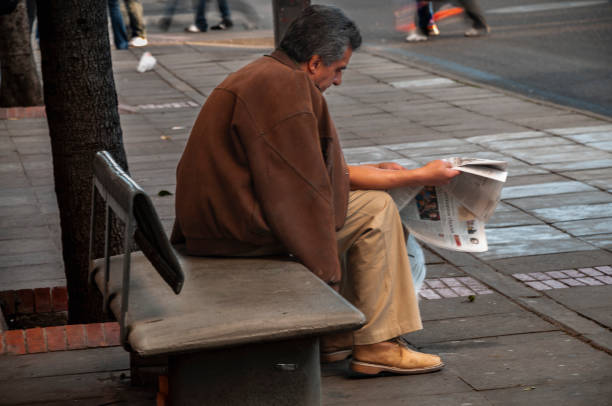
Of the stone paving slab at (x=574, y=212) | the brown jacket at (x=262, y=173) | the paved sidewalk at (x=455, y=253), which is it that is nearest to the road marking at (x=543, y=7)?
the paved sidewalk at (x=455, y=253)

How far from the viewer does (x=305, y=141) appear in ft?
11.9

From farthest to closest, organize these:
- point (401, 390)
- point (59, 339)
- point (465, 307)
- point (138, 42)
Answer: point (138, 42) < point (465, 307) < point (59, 339) < point (401, 390)

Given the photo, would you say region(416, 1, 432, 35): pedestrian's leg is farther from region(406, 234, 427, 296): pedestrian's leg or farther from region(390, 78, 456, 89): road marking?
region(406, 234, 427, 296): pedestrian's leg

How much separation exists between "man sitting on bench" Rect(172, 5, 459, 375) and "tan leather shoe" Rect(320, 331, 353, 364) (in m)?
0.14

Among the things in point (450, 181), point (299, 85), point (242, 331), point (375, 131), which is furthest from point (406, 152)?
point (242, 331)

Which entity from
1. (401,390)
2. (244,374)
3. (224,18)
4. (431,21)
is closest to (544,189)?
(401,390)

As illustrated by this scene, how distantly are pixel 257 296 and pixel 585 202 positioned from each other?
4.32 metres

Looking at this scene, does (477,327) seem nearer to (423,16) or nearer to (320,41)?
(320,41)

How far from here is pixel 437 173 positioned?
4.14 meters

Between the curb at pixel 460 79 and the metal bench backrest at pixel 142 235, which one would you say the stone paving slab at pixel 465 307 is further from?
the curb at pixel 460 79

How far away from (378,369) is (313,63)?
3.95 ft

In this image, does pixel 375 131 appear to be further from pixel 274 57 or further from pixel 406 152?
pixel 274 57

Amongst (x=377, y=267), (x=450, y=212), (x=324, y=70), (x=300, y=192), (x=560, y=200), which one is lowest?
(x=560, y=200)

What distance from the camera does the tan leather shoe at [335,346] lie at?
4262 millimetres
